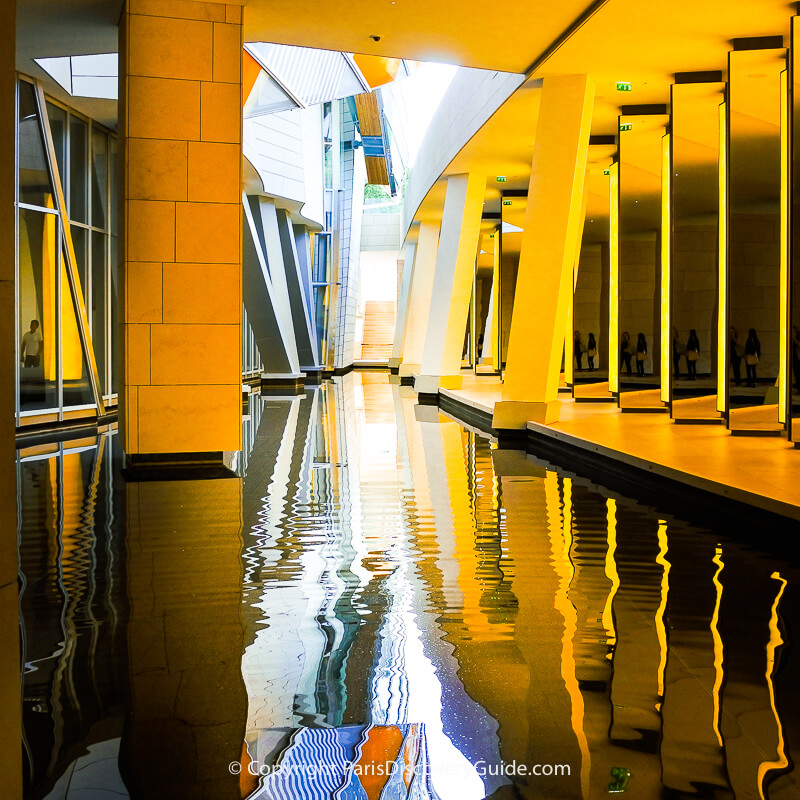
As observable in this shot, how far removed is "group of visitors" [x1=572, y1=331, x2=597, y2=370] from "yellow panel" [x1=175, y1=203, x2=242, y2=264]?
9800mm

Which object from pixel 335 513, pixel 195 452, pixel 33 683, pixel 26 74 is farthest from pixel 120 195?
pixel 33 683

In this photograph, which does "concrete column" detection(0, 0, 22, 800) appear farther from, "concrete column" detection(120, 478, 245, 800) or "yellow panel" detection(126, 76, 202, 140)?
"yellow panel" detection(126, 76, 202, 140)

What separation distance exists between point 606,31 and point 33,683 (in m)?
9.05

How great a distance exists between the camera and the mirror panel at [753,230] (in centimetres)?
1005

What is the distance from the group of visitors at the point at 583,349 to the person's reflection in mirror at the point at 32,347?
9.60 m

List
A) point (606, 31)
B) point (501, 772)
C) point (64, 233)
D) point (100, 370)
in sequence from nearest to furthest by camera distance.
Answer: point (501, 772)
point (606, 31)
point (64, 233)
point (100, 370)

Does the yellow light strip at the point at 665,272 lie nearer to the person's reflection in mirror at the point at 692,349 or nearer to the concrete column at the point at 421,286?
the person's reflection in mirror at the point at 692,349

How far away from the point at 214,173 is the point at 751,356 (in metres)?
6.58

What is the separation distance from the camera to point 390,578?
450cm

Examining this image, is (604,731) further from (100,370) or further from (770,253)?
(100,370)

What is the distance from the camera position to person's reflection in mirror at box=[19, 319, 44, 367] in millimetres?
13477

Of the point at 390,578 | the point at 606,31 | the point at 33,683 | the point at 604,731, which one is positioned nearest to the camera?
the point at 604,731

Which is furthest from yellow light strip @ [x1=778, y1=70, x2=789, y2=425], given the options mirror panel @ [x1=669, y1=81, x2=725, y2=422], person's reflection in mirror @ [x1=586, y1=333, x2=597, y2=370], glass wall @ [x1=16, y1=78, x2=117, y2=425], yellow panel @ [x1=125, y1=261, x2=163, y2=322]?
glass wall @ [x1=16, y1=78, x2=117, y2=425]

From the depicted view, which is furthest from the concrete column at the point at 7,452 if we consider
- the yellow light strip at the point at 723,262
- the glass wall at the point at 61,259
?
the glass wall at the point at 61,259
